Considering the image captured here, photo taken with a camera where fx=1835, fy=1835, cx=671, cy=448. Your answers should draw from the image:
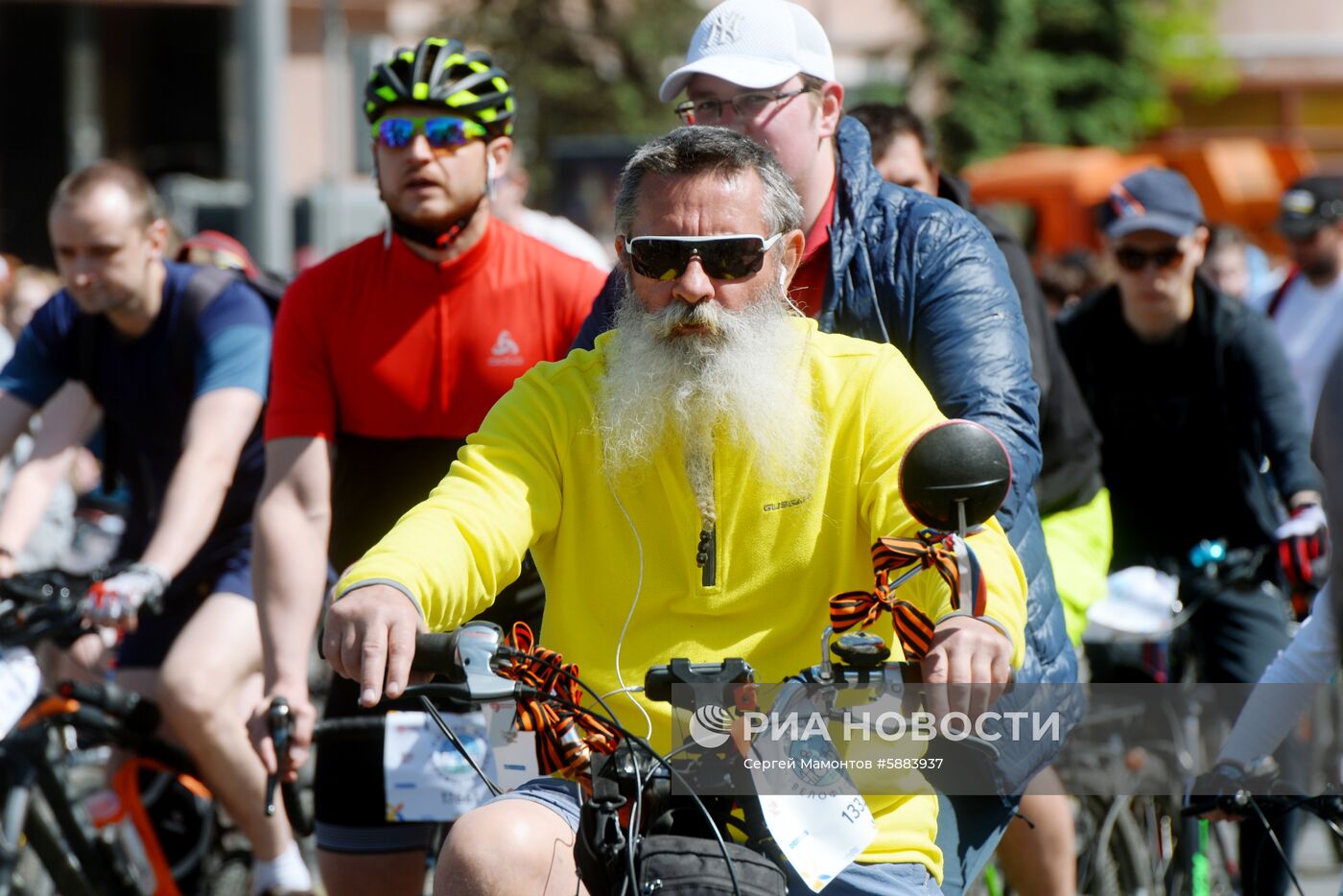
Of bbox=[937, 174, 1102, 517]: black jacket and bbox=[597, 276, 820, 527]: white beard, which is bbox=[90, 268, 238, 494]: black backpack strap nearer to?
bbox=[937, 174, 1102, 517]: black jacket

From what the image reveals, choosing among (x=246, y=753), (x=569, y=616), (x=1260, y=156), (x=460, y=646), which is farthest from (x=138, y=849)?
(x=1260, y=156)

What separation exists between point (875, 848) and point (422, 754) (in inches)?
66.4

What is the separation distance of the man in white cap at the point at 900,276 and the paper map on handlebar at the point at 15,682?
224 cm

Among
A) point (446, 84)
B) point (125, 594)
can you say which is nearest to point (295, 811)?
point (125, 594)

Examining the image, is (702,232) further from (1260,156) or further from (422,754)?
(1260,156)

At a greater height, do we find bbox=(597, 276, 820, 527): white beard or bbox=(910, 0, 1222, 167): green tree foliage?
bbox=(910, 0, 1222, 167): green tree foliage

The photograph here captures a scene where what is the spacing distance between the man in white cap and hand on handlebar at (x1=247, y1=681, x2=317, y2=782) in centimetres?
109

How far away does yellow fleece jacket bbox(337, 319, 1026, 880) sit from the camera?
2.99 meters

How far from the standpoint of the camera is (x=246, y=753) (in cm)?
557

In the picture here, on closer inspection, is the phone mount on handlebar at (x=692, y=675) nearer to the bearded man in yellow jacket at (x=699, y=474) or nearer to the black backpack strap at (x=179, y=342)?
the bearded man in yellow jacket at (x=699, y=474)

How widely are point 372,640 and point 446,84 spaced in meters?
2.42

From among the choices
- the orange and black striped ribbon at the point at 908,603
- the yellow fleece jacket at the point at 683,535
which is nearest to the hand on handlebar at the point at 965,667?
the orange and black striped ribbon at the point at 908,603

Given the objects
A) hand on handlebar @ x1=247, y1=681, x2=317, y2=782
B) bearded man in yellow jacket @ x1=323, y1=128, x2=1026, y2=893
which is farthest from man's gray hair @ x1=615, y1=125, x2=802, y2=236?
hand on handlebar @ x1=247, y1=681, x2=317, y2=782

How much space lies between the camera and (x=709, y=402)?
310 cm
